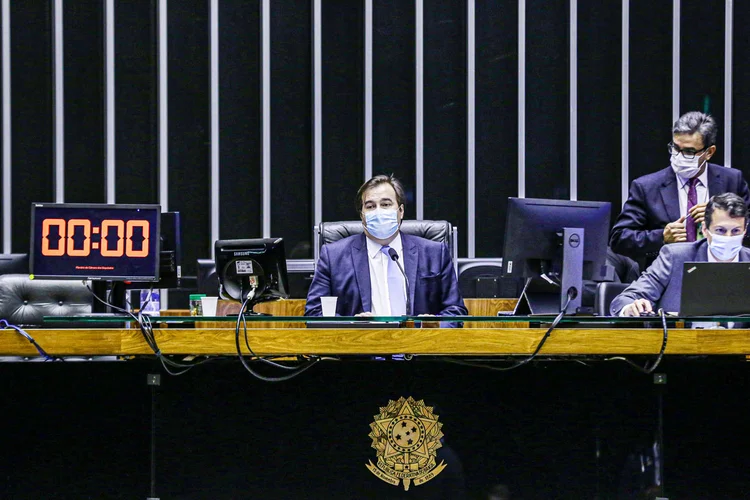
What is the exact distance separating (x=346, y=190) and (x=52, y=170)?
6.70ft

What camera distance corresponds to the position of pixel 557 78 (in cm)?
575

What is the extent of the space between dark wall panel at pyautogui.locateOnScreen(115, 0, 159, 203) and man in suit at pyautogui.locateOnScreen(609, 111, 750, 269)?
334 cm

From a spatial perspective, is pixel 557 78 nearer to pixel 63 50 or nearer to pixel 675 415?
pixel 63 50

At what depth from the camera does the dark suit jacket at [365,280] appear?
3246 millimetres

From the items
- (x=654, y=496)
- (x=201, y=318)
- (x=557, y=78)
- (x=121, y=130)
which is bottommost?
(x=654, y=496)

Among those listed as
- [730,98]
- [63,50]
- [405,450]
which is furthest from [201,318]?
[730,98]

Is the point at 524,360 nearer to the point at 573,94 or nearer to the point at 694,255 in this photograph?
the point at 694,255

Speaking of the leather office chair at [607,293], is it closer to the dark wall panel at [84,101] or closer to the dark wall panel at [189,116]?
the dark wall panel at [189,116]

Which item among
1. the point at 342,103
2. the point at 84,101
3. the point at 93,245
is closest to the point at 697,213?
the point at 93,245

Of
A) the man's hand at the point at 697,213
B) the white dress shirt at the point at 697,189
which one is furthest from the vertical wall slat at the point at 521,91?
the man's hand at the point at 697,213

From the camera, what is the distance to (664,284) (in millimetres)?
3066

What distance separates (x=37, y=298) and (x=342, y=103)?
2511 mm

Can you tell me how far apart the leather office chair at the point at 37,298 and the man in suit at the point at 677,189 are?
2.67 metres

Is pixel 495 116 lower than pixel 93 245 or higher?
higher
